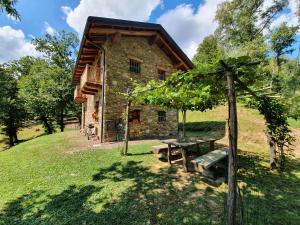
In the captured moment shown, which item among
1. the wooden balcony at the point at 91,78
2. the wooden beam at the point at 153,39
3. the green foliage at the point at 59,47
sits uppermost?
the green foliage at the point at 59,47

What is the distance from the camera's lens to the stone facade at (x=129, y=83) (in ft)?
34.6

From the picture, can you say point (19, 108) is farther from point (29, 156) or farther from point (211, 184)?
point (211, 184)

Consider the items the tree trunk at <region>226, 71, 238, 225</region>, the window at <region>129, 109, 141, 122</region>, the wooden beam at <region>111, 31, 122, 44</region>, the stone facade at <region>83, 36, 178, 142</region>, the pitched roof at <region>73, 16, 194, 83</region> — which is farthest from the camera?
the window at <region>129, 109, 141, 122</region>

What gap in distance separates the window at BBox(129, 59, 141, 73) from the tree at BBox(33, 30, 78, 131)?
12.5m

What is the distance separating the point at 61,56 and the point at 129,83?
20.1 metres

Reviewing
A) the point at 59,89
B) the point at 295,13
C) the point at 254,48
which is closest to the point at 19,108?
the point at 59,89

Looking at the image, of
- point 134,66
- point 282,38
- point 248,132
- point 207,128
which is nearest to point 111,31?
point 134,66

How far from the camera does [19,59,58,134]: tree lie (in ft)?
64.0

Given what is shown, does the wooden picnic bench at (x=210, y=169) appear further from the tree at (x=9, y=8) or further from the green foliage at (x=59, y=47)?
the green foliage at (x=59, y=47)

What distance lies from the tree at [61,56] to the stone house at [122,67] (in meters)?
8.81

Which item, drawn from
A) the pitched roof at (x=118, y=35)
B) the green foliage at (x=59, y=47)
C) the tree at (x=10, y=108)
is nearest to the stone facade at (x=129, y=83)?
the pitched roof at (x=118, y=35)

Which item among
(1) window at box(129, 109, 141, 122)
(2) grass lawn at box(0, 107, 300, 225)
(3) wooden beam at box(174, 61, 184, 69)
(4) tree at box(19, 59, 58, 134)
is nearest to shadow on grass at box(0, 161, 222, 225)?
(2) grass lawn at box(0, 107, 300, 225)

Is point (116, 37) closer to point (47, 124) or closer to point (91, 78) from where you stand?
point (91, 78)

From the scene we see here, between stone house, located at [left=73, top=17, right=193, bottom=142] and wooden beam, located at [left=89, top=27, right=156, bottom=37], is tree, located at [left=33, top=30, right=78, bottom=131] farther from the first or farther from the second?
wooden beam, located at [left=89, top=27, right=156, bottom=37]
